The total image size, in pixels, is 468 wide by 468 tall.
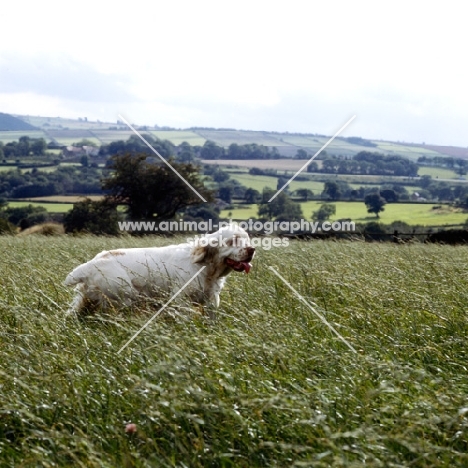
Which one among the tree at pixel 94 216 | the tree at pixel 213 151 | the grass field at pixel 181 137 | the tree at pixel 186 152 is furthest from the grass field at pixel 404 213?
the grass field at pixel 181 137

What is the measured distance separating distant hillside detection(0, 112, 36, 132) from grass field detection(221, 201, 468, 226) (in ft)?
292

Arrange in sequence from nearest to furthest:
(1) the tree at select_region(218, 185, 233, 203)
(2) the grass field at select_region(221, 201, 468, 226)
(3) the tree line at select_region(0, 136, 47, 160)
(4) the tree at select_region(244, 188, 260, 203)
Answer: (4) the tree at select_region(244, 188, 260, 203) → (2) the grass field at select_region(221, 201, 468, 226) → (1) the tree at select_region(218, 185, 233, 203) → (3) the tree line at select_region(0, 136, 47, 160)

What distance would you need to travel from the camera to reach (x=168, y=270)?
26.3ft

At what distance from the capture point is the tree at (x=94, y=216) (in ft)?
122

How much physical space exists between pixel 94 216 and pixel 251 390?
3617 cm

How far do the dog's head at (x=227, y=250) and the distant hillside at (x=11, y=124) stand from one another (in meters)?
114

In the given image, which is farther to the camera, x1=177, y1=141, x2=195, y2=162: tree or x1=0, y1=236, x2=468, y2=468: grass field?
x1=177, y1=141, x2=195, y2=162: tree

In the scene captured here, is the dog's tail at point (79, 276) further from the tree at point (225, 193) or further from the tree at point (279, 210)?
the tree at point (225, 193)

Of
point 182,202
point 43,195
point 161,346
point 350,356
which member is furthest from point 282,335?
point 43,195

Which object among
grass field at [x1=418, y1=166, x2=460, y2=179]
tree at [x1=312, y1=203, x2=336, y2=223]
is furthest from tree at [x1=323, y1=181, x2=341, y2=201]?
grass field at [x1=418, y1=166, x2=460, y2=179]

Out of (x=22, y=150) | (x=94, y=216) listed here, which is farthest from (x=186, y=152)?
(x=22, y=150)

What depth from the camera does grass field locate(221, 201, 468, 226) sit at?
33.9m

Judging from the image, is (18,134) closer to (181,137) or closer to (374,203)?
(181,137)

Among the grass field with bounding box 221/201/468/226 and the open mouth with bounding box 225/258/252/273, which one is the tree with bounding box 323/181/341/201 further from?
the open mouth with bounding box 225/258/252/273
